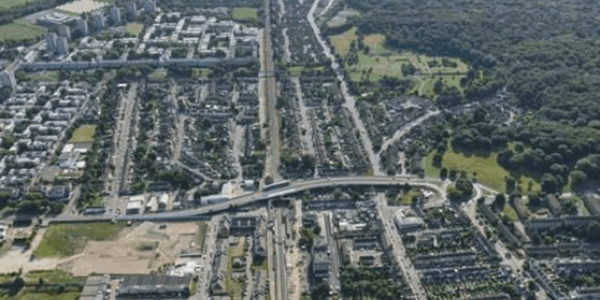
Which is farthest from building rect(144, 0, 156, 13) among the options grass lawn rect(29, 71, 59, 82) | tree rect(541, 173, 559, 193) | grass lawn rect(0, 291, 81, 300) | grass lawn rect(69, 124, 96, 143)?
tree rect(541, 173, 559, 193)

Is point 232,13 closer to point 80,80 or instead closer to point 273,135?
point 80,80

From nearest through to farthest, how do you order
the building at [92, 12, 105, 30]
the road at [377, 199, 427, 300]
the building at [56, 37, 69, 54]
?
the road at [377, 199, 427, 300], the building at [56, 37, 69, 54], the building at [92, 12, 105, 30]

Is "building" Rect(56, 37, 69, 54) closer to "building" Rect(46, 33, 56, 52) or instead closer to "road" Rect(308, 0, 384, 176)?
"building" Rect(46, 33, 56, 52)

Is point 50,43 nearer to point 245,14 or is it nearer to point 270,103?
point 245,14

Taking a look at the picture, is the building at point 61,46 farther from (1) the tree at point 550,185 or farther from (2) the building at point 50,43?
(1) the tree at point 550,185

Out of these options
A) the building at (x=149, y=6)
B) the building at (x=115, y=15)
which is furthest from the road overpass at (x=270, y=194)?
the building at (x=149, y=6)

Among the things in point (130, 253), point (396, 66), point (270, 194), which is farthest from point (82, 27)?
point (130, 253)

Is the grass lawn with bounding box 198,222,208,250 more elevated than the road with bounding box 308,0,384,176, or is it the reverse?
the road with bounding box 308,0,384,176

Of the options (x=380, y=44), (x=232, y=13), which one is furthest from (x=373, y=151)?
(x=232, y=13)
